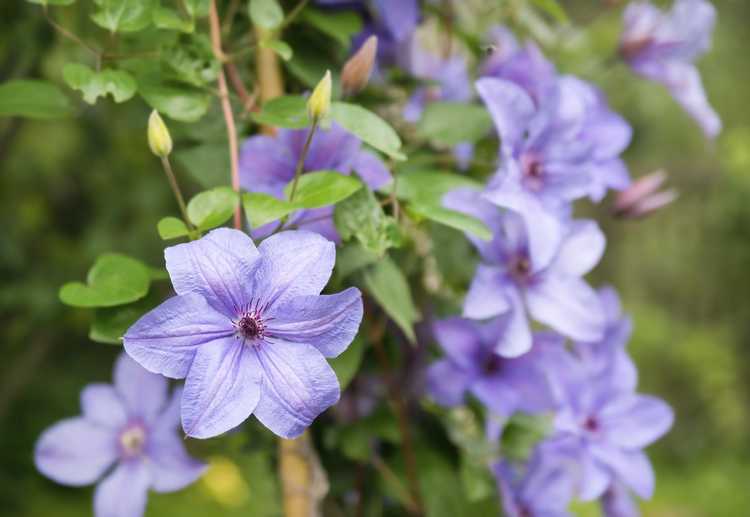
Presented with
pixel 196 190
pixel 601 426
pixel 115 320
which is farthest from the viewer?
pixel 196 190

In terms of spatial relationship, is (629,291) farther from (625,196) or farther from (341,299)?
(341,299)

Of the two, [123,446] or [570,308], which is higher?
[570,308]

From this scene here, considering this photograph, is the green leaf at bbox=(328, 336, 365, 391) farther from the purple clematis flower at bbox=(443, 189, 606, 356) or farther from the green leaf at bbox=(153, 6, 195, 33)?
the green leaf at bbox=(153, 6, 195, 33)

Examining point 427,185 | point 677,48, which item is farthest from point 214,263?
point 677,48

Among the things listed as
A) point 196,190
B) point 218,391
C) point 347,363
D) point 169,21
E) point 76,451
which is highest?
point 169,21

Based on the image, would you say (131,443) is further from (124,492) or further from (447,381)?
(447,381)
